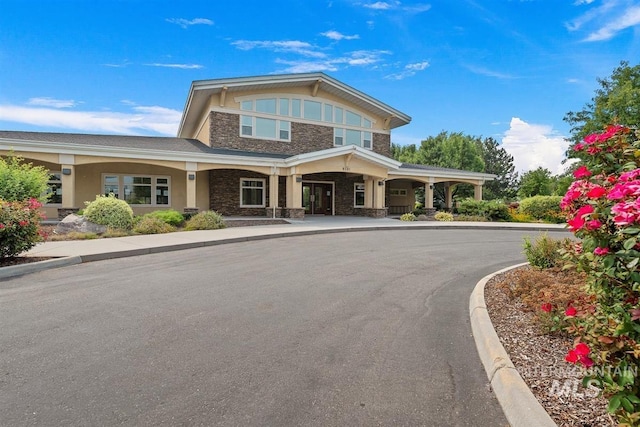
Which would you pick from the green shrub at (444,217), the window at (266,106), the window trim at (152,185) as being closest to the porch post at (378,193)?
the green shrub at (444,217)

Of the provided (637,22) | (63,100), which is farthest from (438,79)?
(63,100)

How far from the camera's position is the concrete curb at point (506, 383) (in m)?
2.35

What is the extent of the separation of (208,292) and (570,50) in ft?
56.0

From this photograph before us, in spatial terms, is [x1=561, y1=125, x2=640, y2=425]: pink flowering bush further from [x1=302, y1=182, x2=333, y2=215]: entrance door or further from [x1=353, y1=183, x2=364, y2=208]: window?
[x1=353, y1=183, x2=364, y2=208]: window

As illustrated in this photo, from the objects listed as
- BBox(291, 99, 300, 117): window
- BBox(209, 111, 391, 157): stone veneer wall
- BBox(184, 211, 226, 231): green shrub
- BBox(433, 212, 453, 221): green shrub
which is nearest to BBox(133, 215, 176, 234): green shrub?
BBox(184, 211, 226, 231): green shrub

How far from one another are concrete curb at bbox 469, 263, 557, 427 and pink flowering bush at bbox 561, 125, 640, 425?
570mm

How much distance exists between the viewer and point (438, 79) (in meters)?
22.6

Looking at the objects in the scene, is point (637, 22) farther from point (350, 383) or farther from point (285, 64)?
point (285, 64)

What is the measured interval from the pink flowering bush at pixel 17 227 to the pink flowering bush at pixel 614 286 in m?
9.75

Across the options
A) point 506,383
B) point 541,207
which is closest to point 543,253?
point 506,383

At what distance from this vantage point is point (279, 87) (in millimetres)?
22031

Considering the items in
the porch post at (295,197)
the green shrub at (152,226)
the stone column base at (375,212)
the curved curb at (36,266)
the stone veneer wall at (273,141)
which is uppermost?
the stone veneer wall at (273,141)

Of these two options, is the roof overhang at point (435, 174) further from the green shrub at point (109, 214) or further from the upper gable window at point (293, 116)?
the green shrub at point (109, 214)

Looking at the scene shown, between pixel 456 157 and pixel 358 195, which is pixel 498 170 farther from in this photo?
pixel 358 195
